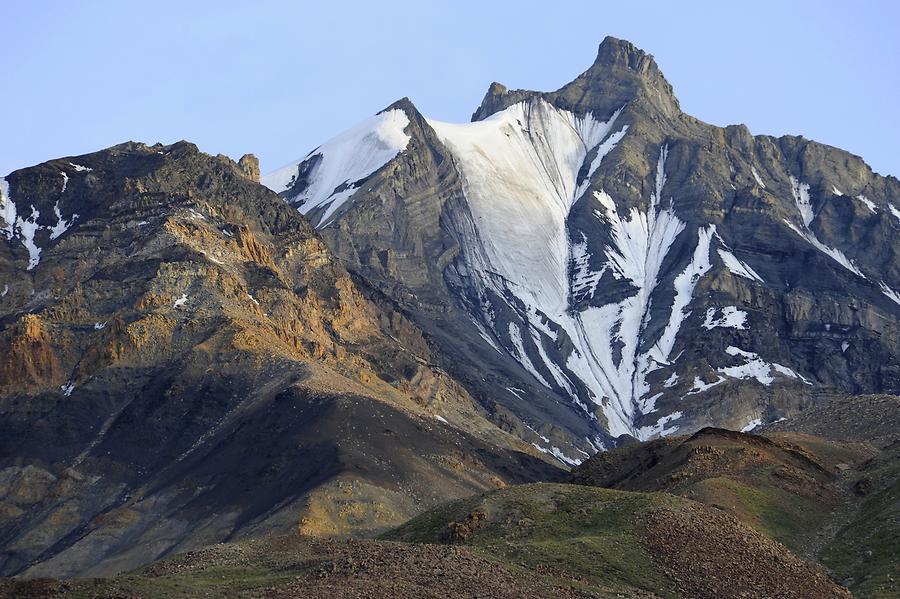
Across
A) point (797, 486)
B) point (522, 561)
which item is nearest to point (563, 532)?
point (522, 561)

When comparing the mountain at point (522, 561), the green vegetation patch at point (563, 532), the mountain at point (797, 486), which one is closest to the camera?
the mountain at point (522, 561)

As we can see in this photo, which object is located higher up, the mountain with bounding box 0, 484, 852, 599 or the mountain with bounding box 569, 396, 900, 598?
the mountain with bounding box 569, 396, 900, 598

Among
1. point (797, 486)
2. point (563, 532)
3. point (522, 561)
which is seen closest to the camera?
point (522, 561)

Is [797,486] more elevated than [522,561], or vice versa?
[797,486]

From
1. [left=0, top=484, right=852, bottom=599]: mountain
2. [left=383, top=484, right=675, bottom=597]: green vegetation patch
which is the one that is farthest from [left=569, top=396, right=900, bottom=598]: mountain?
[left=383, top=484, right=675, bottom=597]: green vegetation patch

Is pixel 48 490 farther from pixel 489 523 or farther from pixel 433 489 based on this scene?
pixel 489 523

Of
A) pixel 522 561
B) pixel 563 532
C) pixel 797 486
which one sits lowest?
pixel 522 561

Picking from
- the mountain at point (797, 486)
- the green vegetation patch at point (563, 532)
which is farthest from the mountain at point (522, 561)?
the mountain at point (797, 486)

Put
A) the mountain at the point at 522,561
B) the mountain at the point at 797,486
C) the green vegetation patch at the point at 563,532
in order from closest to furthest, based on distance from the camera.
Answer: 1. the mountain at the point at 522,561
2. the green vegetation patch at the point at 563,532
3. the mountain at the point at 797,486

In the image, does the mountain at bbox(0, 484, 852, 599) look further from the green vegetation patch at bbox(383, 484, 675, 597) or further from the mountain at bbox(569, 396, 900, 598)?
the mountain at bbox(569, 396, 900, 598)

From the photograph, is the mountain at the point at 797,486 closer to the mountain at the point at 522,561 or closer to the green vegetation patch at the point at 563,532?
the mountain at the point at 522,561

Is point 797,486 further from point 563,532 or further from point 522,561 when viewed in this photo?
point 522,561

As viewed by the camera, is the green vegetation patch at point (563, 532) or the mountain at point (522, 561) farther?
the green vegetation patch at point (563, 532)

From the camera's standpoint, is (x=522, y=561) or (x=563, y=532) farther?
(x=563, y=532)
